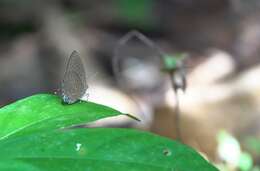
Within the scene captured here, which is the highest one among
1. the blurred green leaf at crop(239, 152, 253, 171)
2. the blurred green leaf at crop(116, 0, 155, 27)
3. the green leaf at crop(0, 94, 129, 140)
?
the blurred green leaf at crop(116, 0, 155, 27)

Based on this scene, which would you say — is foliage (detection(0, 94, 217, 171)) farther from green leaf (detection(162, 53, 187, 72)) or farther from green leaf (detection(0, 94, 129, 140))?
green leaf (detection(162, 53, 187, 72))

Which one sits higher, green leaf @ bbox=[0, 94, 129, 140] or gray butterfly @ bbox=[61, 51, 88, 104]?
gray butterfly @ bbox=[61, 51, 88, 104]

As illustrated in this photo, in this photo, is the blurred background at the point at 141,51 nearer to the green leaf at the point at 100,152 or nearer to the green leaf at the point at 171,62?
the green leaf at the point at 171,62

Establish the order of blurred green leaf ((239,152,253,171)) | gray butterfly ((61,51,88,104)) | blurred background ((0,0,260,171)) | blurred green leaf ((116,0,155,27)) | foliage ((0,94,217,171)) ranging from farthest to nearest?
1. blurred green leaf ((116,0,155,27))
2. blurred background ((0,0,260,171))
3. blurred green leaf ((239,152,253,171))
4. gray butterfly ((61,51,88,104))
5. foliage ((0,94,217,171))

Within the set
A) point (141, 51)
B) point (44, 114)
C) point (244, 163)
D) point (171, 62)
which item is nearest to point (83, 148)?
point (44, 114)

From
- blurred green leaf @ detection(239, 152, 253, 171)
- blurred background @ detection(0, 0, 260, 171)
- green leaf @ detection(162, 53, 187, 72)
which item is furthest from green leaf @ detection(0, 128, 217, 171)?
blurred background @ detection(0, 0, 260, 171)

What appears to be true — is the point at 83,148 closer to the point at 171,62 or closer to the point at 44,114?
the point at 44,114

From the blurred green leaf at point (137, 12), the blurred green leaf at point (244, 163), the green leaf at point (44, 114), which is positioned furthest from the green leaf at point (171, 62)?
the blurred green leaf at point (137, 12)
